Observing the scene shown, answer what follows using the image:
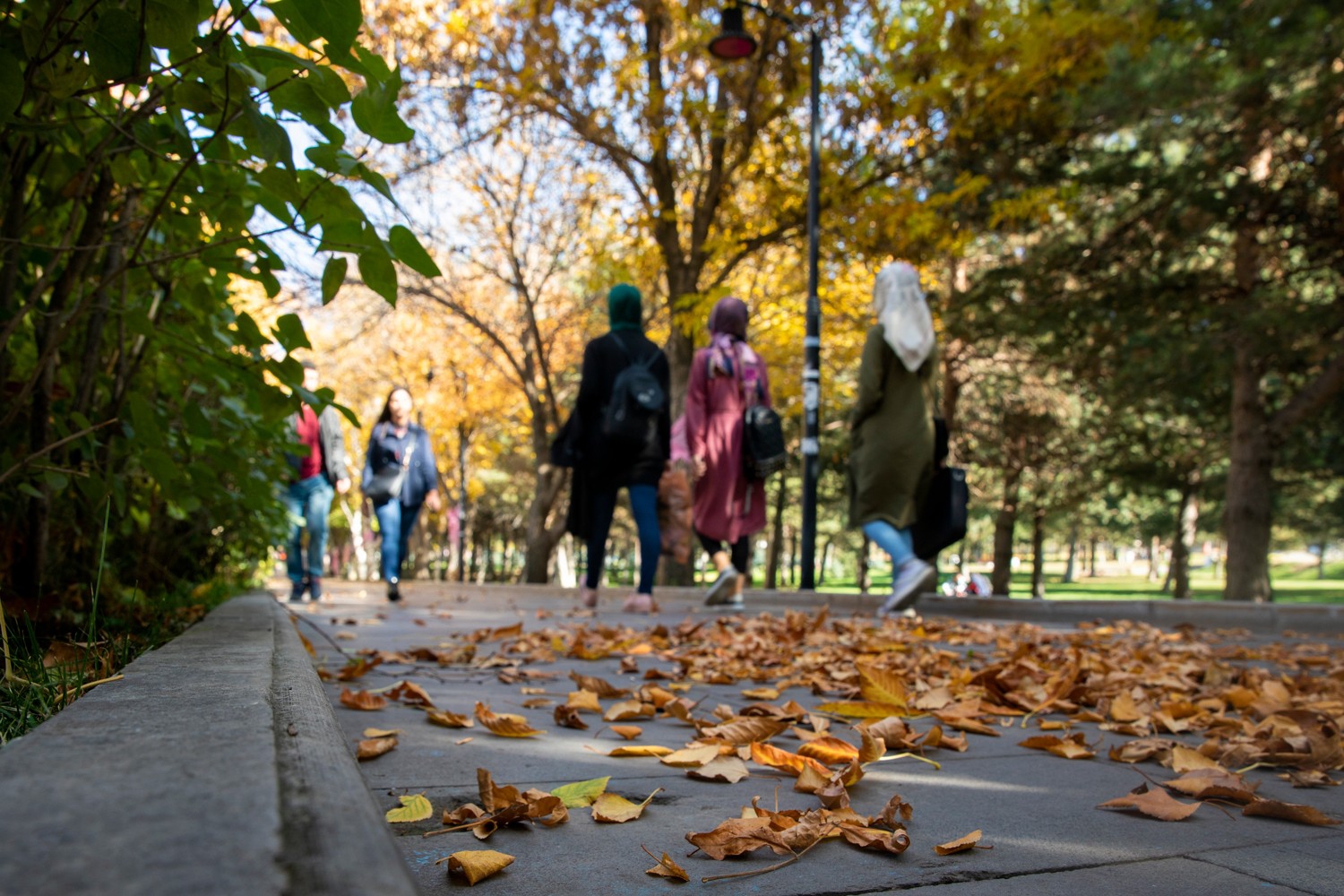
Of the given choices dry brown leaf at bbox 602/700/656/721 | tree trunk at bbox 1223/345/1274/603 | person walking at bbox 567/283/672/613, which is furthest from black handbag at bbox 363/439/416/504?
tree trunk at bbox 1223/345/1274/603

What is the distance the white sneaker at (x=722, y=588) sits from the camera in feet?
30.5

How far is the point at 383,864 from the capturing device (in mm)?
857

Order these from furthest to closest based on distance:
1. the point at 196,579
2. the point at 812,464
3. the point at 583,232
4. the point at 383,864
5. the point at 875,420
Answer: the point at 583,232, the point at 812,464, the point at 875,420, the point at 196,579, the point at 383,864

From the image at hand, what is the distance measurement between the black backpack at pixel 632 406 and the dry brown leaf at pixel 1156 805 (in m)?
6.02

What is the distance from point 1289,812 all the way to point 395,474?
353 inches

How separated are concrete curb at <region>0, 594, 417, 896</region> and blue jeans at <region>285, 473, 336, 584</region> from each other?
9.12 meters

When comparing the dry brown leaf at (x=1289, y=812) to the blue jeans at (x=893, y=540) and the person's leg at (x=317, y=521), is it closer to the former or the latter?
the blue jeans at (x=893, y=540)

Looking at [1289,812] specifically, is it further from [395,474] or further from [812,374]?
[812,374]

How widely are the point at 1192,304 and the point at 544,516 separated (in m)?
11.2

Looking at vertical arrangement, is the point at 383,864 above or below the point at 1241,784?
above

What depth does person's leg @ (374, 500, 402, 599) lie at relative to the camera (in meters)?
10.4

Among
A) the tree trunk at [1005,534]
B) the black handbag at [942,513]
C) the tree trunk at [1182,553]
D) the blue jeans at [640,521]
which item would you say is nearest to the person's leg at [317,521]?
the blue jeans at [640,521]

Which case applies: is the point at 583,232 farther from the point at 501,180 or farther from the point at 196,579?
the point at 196,579

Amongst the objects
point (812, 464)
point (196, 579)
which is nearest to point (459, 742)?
point (196, 579)
